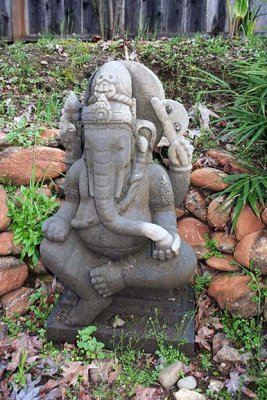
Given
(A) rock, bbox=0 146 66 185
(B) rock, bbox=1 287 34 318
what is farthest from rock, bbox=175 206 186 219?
(B) rock, bbox=1 287 34 318

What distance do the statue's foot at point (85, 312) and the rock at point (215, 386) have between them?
0.80 meters

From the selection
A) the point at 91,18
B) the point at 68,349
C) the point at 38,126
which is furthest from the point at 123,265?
the point at 91,18

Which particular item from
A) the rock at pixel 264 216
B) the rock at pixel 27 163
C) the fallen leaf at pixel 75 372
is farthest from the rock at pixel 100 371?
the rock at pixel 27 163

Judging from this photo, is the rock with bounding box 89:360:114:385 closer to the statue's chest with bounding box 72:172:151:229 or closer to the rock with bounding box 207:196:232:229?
the statue's chest with bounding box 72:172:151:229

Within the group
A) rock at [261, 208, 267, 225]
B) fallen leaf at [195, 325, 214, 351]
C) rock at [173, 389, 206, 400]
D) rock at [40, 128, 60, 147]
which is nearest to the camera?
rock at [173, 389, 206, 400]

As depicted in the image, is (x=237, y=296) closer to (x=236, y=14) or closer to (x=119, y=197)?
(x=119, y=197)

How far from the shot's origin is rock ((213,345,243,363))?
2564 millimetres

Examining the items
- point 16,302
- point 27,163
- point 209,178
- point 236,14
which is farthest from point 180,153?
point 236,14

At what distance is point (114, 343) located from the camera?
2.65m

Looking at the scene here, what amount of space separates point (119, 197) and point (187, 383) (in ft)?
3.87

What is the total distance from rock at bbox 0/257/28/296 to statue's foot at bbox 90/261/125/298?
2.81 feet

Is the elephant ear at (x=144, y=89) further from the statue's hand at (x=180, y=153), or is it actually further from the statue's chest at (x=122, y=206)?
the statue's chest at (x=122, y=206)

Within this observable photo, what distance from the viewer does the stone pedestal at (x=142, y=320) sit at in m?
2.63

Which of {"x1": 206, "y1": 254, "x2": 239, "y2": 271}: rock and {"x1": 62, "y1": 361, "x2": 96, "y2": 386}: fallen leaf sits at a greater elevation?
{"x1": 206, "y1": 254, "x2": 239, "y2": 271}: rock
